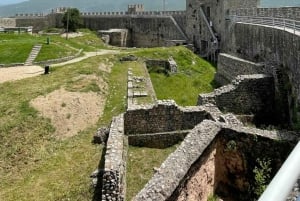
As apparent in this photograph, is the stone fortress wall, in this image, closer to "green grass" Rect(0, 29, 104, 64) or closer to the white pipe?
the white pipe

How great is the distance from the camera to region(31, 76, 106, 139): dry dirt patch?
1917cm

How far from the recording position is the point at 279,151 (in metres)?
11.1

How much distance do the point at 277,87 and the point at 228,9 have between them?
23759mm

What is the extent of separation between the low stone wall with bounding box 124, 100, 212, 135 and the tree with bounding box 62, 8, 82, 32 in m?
43.1

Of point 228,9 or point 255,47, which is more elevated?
point 228,9

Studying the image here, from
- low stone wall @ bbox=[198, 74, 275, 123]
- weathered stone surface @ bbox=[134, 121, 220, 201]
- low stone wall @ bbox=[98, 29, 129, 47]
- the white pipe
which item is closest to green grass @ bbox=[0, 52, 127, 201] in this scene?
weathered stone surface @ bbox=[134, 121, 220, 201]

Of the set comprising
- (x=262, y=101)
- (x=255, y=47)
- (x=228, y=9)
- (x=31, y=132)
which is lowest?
(x=31, y=132)

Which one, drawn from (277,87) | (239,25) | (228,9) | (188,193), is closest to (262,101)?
(277,87)

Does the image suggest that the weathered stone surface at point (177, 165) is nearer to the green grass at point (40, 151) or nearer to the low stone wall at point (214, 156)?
the low stone wall at point (214, 156)

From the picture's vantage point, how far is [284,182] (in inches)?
107

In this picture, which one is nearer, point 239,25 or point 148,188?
point 148,188

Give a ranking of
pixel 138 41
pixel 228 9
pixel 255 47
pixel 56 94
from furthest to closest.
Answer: pixel 138 41, pixel 228 9, pixel 255 47, pixel 56 94

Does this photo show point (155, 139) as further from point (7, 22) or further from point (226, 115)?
point (7, 22)

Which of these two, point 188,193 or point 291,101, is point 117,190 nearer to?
point 188,193
